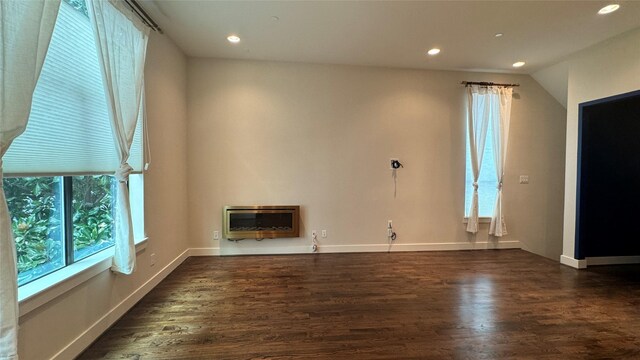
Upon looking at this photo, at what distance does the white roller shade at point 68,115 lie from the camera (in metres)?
1.58

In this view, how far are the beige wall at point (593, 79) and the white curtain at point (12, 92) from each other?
5424mm

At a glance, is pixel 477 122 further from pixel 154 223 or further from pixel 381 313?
pixel 154 223

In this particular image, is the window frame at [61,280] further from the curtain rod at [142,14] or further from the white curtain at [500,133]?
the white curtain at [500,133]

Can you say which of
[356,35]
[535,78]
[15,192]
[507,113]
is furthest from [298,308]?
[535,78]

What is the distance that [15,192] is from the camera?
1.58 meters

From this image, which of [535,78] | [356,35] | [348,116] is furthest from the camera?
[535,78]

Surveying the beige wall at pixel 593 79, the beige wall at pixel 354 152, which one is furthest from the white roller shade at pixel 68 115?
the beige wall at pixel 593 79

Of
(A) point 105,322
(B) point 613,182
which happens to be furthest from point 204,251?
(B) point 613,182

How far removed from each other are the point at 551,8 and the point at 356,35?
195 cm

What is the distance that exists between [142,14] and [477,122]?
15.3 feet

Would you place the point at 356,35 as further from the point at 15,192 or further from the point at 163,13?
the point at 15,192

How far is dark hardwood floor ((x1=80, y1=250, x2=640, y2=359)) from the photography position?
1983 millimetres

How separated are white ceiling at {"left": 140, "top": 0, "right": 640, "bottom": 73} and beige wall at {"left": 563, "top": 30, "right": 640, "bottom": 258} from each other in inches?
6.2

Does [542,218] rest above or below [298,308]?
above
